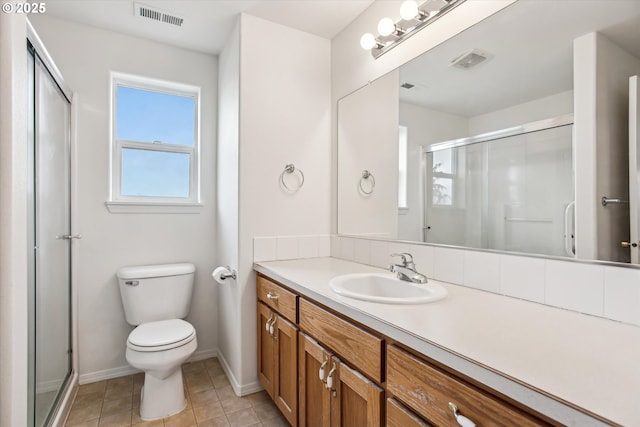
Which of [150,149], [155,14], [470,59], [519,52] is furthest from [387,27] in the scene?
[150,149]

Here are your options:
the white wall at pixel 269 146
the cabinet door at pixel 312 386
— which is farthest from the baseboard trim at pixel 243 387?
the cabinet door at pixel 312 386

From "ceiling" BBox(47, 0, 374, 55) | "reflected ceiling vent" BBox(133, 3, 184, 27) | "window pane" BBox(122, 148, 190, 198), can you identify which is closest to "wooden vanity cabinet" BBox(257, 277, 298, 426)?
"window pane" BBox(122, 148, 190, 198)

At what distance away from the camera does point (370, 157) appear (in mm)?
1982

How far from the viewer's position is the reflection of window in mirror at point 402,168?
1707mm

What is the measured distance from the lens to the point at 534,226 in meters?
1.14

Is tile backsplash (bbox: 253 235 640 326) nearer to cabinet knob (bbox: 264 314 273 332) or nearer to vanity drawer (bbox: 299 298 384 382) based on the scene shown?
vanity drawer (bbox: 299 298 384 382)

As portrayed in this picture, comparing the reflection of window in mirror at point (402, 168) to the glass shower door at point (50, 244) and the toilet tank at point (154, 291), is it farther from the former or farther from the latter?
the glass shower door at point (50, 244)

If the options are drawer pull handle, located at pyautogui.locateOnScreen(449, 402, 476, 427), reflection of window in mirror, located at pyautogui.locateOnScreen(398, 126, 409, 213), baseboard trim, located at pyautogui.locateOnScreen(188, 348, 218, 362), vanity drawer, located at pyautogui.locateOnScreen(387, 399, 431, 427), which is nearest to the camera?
drawer pull handle, located at pyautogui.locateOnScreen(449, 402, 476, 427)

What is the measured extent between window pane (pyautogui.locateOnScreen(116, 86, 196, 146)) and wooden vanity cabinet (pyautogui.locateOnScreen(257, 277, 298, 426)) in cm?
139

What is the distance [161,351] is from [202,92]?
1.85 meters

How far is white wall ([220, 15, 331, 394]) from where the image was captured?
6.46ft

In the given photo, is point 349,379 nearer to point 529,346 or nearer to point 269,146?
point 529,346

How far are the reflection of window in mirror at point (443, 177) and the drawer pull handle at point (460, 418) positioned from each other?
94cm

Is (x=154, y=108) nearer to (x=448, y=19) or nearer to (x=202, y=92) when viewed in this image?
(x=202, y=92)
